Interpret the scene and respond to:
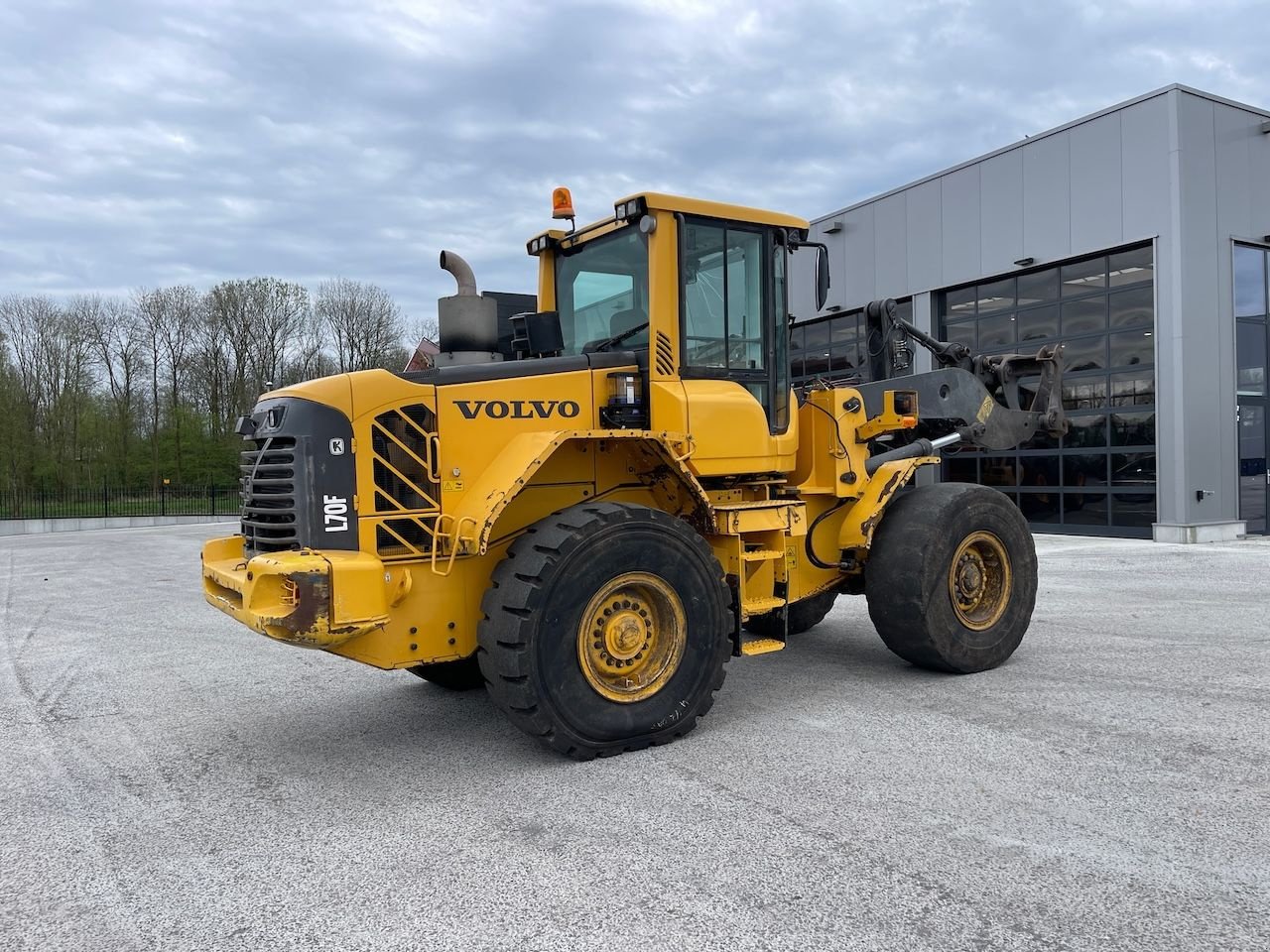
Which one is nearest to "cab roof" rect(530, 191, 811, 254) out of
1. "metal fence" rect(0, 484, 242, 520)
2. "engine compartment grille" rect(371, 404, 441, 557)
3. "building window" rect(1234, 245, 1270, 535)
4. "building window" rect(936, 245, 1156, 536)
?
"engine compartment grille" rect(371, 404, 441, 557)

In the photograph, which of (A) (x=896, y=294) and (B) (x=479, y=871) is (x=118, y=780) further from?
(A) (x=896, y=294)

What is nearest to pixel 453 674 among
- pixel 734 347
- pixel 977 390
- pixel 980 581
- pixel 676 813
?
pixel 676 813

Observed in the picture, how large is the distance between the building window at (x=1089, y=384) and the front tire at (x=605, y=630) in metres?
12.0

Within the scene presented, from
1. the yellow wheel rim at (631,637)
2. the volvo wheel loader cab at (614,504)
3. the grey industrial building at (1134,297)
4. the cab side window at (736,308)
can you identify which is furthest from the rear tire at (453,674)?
the grey industrial building at (1134,297)

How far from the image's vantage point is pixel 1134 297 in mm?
16172

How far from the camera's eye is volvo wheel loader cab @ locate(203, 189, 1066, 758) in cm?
450

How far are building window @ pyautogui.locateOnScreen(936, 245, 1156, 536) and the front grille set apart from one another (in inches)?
524

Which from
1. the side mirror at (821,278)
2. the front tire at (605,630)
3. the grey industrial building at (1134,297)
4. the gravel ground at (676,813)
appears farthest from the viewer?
the grey industrial building at (1134,297)

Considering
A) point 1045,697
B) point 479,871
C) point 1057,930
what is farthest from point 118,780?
point 1045,697

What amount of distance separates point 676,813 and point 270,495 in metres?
2.48

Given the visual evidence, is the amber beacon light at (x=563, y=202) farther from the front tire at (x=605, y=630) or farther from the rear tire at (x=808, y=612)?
the rear tire at (x=808, y=612)

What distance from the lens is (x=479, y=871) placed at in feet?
11.5

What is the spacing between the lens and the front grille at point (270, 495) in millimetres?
4547

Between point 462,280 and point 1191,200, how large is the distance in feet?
47.0
